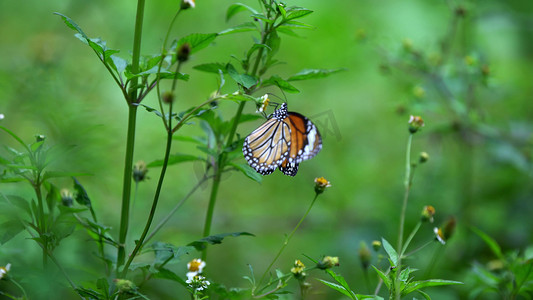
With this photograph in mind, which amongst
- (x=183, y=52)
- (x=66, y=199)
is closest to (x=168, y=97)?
(x=183, y=52)

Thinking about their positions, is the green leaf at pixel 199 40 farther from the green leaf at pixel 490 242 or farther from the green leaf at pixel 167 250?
the green leaf at pixel 490 242

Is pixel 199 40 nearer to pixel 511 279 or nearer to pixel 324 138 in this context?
pixel 324 138

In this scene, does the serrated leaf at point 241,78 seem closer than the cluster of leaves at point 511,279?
Yes

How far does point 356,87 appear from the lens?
3.95 meters

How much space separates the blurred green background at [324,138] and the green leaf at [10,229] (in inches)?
5.4

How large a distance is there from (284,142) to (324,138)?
0.66ft

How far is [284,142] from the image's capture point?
4.64ft

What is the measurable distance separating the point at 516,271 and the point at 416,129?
0.45 meters

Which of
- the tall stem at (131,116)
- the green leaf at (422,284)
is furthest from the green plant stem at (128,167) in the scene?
the green leaf at (422,284)

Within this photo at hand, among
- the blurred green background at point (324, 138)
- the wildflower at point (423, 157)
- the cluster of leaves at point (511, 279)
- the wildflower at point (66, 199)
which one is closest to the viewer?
the wildflower at point (66, 199)

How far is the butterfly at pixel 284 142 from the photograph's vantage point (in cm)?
130

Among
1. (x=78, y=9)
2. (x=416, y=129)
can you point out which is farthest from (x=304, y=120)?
(x=78, y=9)

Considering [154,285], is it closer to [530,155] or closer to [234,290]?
[234,290]

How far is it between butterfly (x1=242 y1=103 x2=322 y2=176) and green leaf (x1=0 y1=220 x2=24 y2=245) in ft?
1.80
